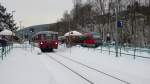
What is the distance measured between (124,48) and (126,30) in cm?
3181

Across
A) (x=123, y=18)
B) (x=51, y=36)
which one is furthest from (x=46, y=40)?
(x=123, y=18)

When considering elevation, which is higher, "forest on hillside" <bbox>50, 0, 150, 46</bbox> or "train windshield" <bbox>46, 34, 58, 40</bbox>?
"forest on hillside" <bbox>50, 0, 150, 46</bbox>

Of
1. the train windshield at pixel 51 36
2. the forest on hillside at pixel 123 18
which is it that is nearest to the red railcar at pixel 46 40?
the train windshield at pixel 51 36

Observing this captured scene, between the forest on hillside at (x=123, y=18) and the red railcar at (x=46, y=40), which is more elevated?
the forest on hillside at (x=123, y=18)

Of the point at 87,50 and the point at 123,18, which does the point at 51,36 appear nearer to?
the point at 87,50

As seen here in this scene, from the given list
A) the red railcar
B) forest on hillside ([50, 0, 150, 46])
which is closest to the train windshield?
the red railcar

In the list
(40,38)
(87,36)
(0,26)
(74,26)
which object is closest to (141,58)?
(40,38)

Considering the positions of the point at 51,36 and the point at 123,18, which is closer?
the point at 51,36

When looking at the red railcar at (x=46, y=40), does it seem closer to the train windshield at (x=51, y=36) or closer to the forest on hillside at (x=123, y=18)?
the train windshield at (x=51, y=36)

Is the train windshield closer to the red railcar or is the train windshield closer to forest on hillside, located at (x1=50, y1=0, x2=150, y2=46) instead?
the red railcar

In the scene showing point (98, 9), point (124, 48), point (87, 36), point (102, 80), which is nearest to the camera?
point (102, 80)

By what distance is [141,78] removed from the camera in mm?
16078

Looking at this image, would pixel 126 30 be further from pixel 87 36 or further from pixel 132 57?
pixel 132 57

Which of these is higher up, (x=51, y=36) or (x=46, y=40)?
(x=51, y=36)
